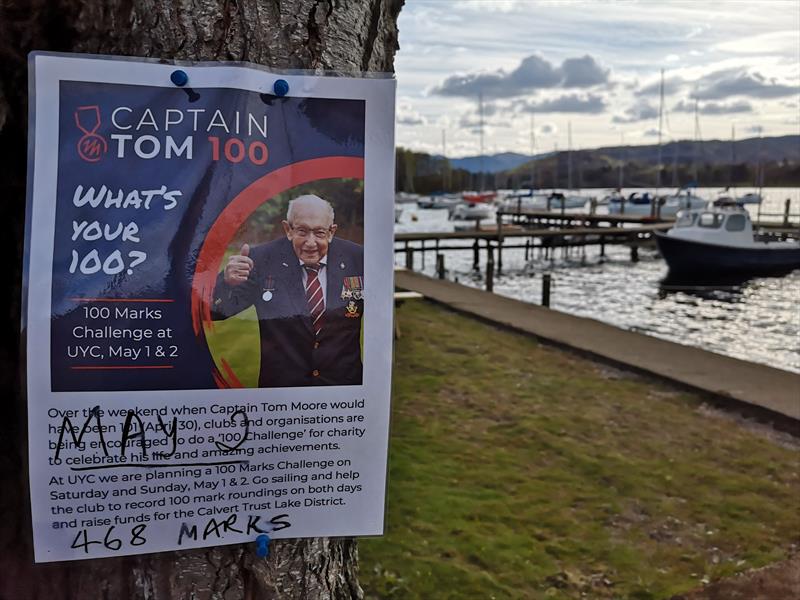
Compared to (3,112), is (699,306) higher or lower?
lower

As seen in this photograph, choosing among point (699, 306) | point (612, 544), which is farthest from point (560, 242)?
point (612, 544)

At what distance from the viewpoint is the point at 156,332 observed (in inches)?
62.0

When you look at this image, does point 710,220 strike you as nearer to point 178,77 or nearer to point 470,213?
point 178,77

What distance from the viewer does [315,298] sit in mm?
1659

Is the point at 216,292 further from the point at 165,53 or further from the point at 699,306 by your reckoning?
the point at 699,306

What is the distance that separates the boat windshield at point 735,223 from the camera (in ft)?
92.1

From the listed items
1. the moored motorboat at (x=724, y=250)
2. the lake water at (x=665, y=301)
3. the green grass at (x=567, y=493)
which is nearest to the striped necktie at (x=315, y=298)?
the green grass at (x=567, y=493)

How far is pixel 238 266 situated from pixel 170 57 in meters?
0.47

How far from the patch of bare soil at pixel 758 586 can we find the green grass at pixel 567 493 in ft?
0.32

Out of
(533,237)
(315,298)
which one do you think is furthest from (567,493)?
(533,237)

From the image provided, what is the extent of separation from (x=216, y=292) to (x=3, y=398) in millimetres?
725

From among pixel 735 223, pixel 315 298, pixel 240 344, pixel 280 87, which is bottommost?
pixel 240 344

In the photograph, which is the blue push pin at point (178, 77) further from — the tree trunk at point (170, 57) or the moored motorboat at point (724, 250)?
the moored motorboat at point (724, 250)

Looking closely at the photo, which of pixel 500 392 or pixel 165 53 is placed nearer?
pixel 165 53
